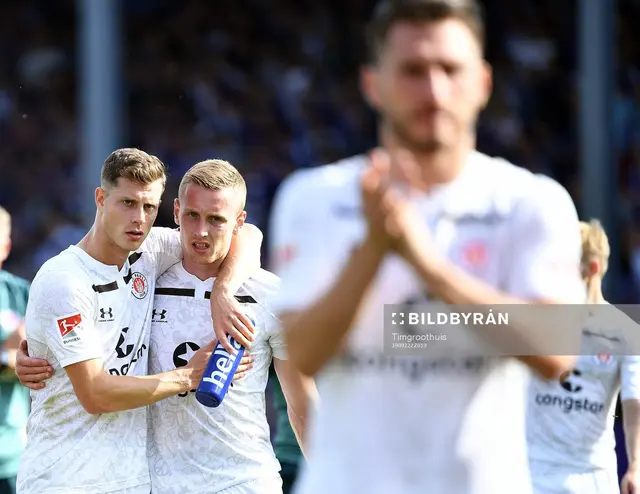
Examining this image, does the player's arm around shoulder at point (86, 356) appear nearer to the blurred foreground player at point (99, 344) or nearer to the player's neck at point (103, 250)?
the blurred foreground player at point (99, 344)

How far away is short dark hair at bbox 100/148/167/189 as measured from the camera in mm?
4211

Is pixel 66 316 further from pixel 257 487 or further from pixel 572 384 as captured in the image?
pixel 572 384

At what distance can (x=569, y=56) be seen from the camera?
12.4 m

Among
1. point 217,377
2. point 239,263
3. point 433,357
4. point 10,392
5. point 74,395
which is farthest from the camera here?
point 10,392

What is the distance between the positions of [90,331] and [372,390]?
6.40ft

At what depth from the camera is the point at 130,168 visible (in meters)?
4.22

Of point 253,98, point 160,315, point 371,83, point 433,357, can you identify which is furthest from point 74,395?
point 253,98

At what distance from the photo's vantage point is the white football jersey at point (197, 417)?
14.2ft

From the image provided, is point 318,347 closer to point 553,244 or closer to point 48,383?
→ point 553,244

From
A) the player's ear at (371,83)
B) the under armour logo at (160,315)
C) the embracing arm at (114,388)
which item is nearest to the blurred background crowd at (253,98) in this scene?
the under armour logo at (160,315)

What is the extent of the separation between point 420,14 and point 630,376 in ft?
10.6

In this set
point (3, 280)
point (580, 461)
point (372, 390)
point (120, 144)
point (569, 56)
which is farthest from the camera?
point (569, 56)

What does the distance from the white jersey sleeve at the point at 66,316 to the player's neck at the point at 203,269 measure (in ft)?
1.46

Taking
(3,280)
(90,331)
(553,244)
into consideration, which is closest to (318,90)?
(3,280)
